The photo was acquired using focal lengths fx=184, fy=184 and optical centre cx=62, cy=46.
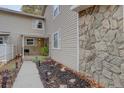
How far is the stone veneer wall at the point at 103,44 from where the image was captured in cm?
493

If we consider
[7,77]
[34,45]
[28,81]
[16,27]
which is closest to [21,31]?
[16,27]

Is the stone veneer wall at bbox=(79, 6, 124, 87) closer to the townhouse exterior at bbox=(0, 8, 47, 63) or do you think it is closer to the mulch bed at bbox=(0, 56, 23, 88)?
the mulch bed at bbox=(0, 56, 23, 88)

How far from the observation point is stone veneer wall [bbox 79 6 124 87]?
4.93m

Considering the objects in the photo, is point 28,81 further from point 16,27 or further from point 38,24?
point 38,24

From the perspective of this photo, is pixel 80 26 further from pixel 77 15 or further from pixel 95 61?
pixel 95 61

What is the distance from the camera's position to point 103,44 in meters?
5.80

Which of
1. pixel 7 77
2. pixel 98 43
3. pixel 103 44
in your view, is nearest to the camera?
pixel 103 44

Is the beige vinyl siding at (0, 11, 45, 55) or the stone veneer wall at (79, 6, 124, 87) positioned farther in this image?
the beige vinyl siding at (0, 11, 45, 55)

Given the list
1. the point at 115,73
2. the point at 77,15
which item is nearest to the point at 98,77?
the point at 115,73

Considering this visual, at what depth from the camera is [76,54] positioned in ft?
27.7

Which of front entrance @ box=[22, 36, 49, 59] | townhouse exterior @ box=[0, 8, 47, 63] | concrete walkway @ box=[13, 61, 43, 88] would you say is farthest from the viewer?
front entrance @ box=[22, 36, 49, 59]

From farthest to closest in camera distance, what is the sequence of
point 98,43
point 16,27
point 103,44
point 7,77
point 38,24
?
point 38,24, point 16,27, point 7,77, point 98,43, point 103,44

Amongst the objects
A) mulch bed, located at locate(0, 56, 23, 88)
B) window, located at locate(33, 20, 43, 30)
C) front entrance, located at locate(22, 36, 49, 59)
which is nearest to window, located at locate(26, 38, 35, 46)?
front entrance, located at locate(22, 36, 49, 59)

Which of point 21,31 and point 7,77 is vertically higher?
point 21,31
